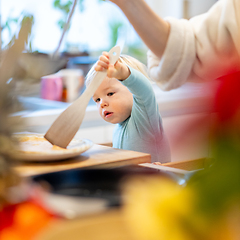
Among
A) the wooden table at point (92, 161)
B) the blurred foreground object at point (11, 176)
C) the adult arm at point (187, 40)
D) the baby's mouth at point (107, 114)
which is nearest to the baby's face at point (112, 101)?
the baby's mouth at point (107, 114)

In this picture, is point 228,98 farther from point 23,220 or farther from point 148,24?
point 148,24

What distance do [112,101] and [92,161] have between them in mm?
768

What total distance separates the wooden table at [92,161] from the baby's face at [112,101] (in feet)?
2.13

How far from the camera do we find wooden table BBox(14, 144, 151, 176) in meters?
0.63

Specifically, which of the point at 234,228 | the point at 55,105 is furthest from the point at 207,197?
the point at 55,105

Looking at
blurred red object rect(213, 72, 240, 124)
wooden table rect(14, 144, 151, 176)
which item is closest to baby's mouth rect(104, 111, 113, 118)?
wooden table rect(14, 144, 151, 176)

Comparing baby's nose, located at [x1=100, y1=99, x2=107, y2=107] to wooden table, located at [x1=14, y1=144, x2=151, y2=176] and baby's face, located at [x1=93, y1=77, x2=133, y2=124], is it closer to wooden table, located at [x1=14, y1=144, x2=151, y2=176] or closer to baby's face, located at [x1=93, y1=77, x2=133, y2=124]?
baby's face, located at [x1=93, y1=77, x2=133, y2=124]

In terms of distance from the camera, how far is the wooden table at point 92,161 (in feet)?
2.08

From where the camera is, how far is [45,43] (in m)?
2.23

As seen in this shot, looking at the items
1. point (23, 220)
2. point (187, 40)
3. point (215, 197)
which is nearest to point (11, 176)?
point (23, 220)

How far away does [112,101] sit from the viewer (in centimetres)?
146

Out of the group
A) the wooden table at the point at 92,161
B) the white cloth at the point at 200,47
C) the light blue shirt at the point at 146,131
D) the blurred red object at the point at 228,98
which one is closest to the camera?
the blurred red object at the point at 228,98

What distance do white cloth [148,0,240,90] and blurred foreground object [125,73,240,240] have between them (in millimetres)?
337

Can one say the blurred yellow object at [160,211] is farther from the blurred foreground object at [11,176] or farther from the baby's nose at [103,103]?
the baby's nose at [103,103]
